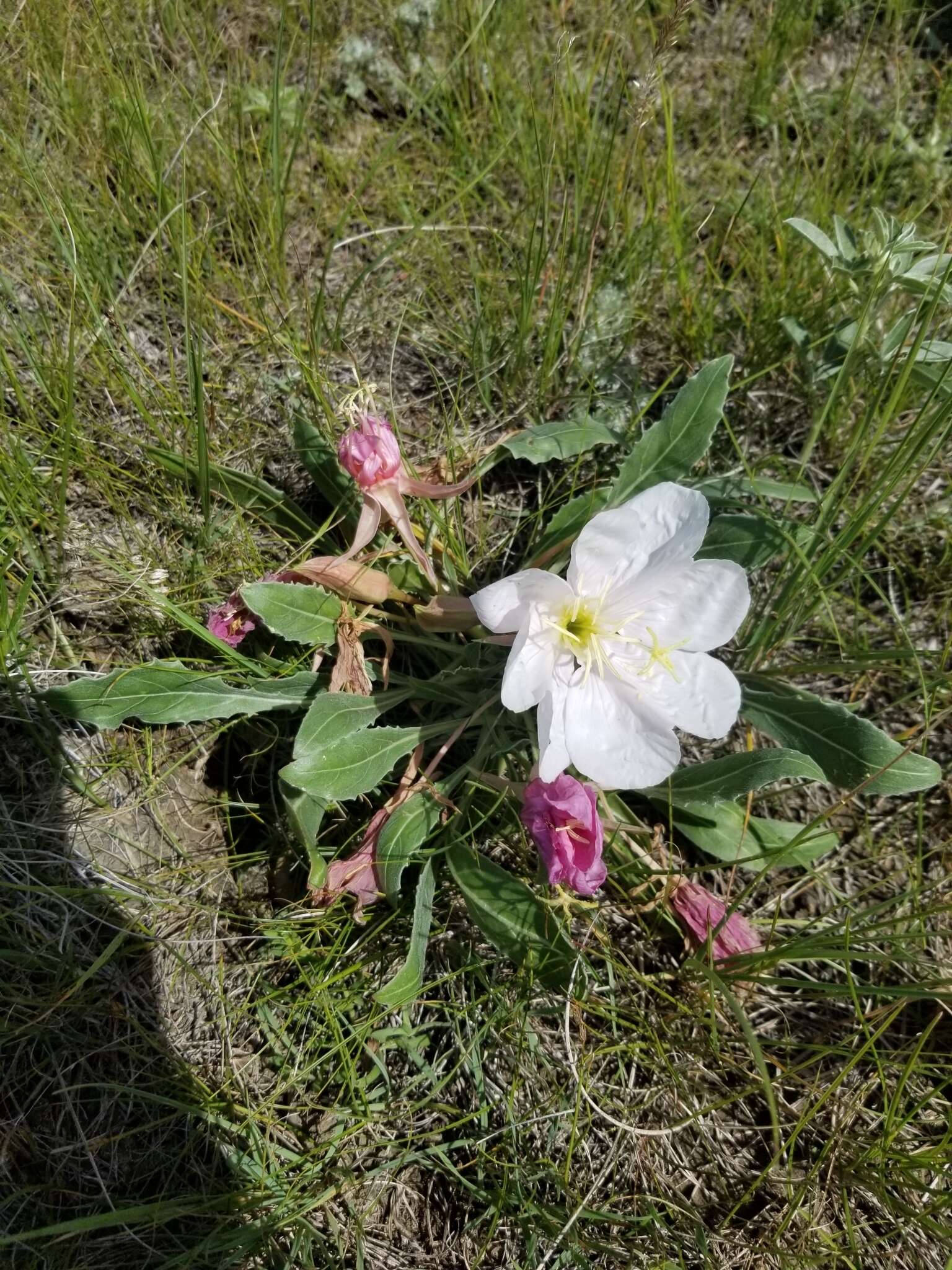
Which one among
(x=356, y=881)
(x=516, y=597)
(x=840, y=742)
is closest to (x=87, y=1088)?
(x=356, y=881)

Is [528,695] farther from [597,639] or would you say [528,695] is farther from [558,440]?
[558,440]

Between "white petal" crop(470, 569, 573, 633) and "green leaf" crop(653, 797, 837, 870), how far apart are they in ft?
1.85

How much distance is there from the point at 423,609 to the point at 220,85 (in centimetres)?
153

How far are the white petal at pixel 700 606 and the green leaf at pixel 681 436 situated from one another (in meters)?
0.36

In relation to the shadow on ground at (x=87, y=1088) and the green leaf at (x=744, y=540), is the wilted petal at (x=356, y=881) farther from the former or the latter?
the green leaf at (x=744, y=540)

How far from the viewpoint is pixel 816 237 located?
1.64 m

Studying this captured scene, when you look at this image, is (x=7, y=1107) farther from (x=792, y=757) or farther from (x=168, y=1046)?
(x=792, y=757)

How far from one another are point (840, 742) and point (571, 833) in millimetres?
557

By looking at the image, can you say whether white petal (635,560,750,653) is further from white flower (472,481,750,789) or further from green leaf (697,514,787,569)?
green leaf (697,514,787,569)

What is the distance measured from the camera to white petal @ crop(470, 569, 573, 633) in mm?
1312

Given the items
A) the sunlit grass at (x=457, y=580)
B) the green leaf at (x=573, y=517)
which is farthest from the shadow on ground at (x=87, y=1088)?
the green leaf at (x=573, y=517)

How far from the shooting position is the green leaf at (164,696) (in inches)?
61.7

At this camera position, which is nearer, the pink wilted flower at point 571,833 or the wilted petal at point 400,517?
the pink wilted flower at point 571,833

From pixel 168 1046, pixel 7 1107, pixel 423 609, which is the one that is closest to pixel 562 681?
pixel 423 609
